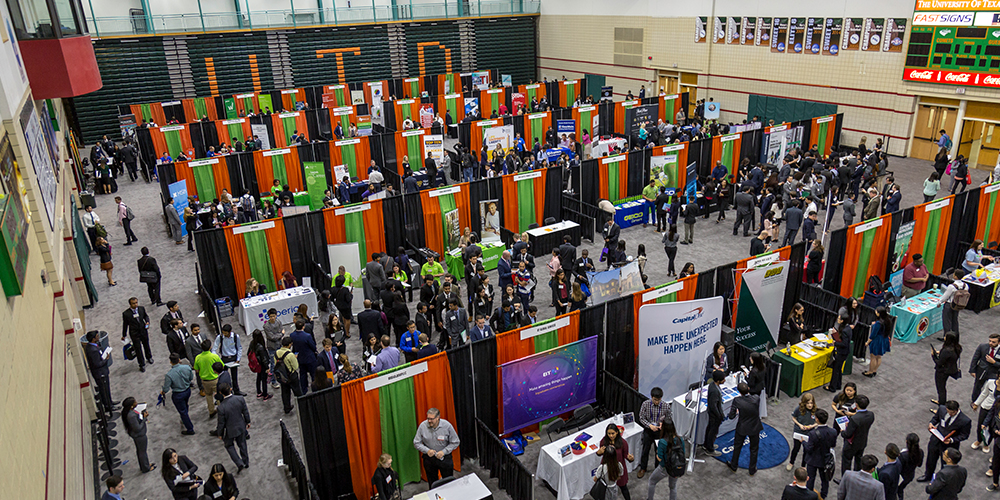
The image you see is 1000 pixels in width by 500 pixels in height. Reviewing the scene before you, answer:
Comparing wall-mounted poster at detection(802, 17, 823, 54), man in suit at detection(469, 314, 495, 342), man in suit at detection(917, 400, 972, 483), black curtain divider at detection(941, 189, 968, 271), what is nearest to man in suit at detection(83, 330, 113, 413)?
man in suit at detection(469, 314, 495, 342)

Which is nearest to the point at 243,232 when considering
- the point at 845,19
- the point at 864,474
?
the point at 864,474

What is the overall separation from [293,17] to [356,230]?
24.3 m

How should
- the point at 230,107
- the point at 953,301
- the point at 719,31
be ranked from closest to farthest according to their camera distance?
the point at 953,301 < the point at 719,31 < the point at 230,107

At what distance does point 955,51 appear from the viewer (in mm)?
21016

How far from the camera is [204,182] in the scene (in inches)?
766

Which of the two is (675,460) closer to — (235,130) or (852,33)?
(852,33)

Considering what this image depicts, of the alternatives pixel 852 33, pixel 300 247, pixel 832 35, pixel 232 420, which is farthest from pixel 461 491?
pixel 832 35

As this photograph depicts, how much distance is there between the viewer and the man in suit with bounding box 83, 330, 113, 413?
33.9 feet

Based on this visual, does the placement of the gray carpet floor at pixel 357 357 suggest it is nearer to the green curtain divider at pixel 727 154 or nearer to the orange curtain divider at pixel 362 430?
the orange curtain divider at pixel 362 430

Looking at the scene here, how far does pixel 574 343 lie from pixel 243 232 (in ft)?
27.4

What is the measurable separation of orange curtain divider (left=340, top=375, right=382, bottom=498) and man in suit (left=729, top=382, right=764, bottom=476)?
4.85 meters

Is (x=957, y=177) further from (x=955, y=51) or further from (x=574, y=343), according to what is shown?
(x=574, y=343)

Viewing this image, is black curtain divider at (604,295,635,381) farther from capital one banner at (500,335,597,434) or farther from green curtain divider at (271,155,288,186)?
green curtain divider at (271,155,288,186)

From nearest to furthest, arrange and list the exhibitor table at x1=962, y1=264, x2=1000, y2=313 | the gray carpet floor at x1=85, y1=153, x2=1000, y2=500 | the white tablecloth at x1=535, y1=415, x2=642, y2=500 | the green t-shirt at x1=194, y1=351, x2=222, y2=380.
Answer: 1. the white tablecloth at x1=535, y1=415, x2=642, y2=500
2. the gray carpet floor at x1=85, y1=153, x2=1000, y2=500
3. the green t-shirt at x1=194, y1=351, x2=222, y2=380
4. the exhibitor table at x1=962, y1=264, x2=1000, y2=313
